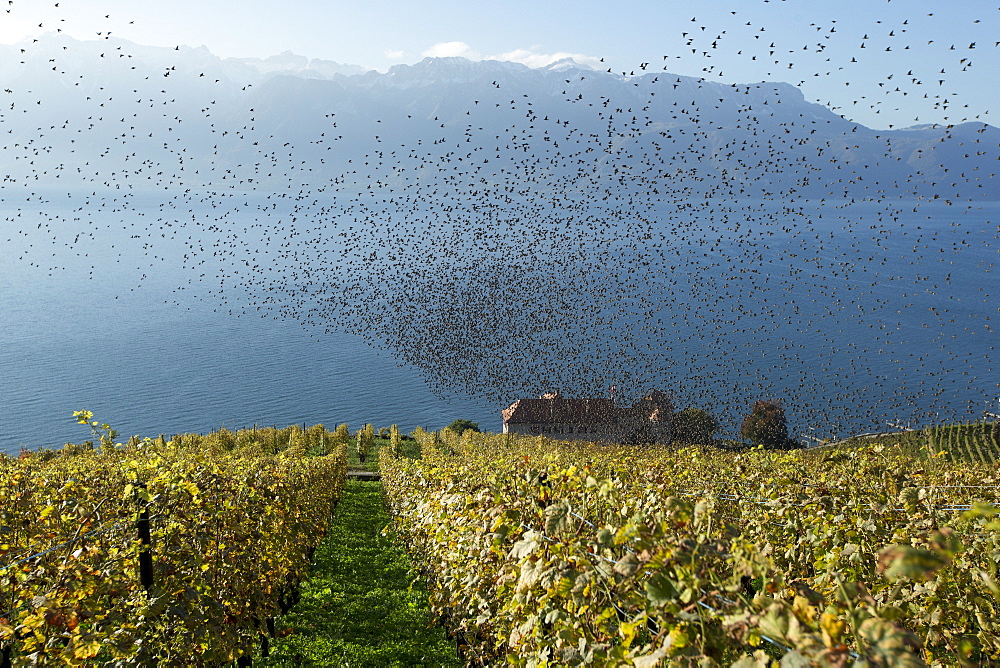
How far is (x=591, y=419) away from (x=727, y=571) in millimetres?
70021

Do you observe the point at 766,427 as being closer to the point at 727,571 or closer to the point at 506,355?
the point at 727,571

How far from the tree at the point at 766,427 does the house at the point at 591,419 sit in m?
8.82

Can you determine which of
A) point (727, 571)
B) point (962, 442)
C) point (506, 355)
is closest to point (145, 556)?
point (727, 571)

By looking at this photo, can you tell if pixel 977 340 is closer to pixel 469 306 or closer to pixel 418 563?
pixel 469 306

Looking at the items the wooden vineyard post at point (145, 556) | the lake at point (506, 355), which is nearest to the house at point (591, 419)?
the lake at point (506, 355)

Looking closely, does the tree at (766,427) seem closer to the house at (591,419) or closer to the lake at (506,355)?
the house at (591,419)

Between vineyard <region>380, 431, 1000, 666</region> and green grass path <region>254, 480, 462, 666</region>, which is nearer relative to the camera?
vineyard <region>380, 431, 1000, 666</region>

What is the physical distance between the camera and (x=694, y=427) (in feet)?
220

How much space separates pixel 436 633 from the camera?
9281mm

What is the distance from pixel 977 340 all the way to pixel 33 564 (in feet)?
533

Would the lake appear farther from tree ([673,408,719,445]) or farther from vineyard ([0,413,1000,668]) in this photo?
vineyard ([0,413,1000,668])

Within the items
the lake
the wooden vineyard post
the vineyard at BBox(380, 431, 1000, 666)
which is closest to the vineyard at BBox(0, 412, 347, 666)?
the wooden vineyard post

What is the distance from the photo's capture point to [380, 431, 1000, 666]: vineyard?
1824mm

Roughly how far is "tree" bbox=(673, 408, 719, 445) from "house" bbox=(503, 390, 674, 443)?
189 cm
